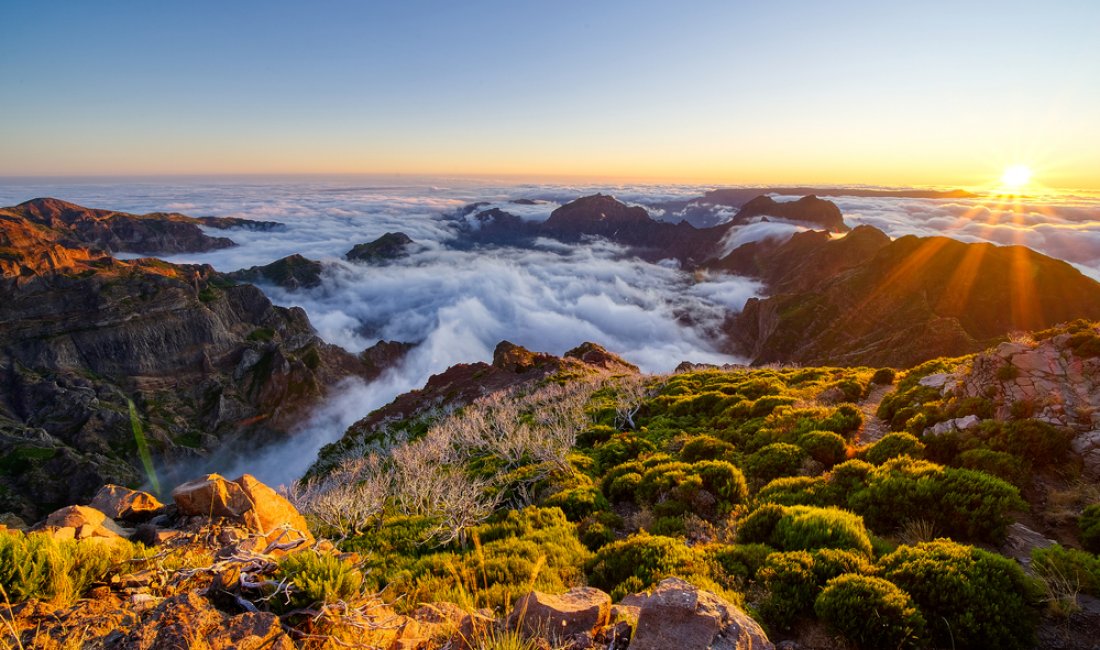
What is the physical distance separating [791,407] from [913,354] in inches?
3632

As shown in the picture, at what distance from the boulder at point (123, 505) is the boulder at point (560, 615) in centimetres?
743

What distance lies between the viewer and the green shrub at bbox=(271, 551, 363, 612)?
4.43 metres

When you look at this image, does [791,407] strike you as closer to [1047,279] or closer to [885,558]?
[885,558]

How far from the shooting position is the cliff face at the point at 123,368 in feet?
326

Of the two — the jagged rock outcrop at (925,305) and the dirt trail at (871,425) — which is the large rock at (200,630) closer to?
the dirt trail at (871,425)

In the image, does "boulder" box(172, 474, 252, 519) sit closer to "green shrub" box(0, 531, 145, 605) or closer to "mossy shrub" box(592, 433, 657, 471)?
"green shrub" box(0, 531, 145, 605)

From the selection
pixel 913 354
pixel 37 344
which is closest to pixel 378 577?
pixel 913 354

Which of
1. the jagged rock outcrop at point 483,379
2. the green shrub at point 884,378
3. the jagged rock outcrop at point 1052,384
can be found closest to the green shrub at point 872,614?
the jagged rock outcrop at point 1052,384

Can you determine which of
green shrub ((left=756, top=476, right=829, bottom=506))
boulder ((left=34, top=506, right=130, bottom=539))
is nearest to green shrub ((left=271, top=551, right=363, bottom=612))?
boulder ((left=34, top=506, right=130, bottom=539))

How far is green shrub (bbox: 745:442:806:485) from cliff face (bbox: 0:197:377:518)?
5170 inches

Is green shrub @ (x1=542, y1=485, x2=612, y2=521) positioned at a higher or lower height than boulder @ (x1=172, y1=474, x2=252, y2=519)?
lower

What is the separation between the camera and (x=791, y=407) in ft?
61.9

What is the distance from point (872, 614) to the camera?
5.27 meters

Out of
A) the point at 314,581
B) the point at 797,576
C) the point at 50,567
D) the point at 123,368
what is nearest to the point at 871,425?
the point at 797,576
